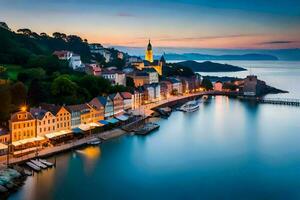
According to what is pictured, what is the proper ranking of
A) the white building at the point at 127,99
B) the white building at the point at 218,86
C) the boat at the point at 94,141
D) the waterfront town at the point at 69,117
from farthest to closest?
the white building at the point at 218,86, the white building at the point at 127,99, the boat at the point at 94,141, the waterfront town at the point at 69,117

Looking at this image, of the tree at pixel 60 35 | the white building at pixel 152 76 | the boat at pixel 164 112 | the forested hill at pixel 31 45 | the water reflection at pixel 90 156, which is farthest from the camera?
the tree at pixel 60 35

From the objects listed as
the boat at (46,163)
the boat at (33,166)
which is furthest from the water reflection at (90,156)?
the boat at (33,166)

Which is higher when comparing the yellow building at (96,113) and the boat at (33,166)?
the yellow building at (96,113)

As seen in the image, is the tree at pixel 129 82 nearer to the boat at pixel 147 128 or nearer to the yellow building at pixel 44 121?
the boat at pixel 147 128

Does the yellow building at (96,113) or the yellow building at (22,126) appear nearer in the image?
the yellow building at (22,126)

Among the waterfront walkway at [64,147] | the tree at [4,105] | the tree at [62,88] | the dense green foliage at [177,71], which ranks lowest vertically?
the waterfront walkway at [64,147]

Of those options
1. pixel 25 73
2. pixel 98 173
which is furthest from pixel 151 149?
pixel 25 73

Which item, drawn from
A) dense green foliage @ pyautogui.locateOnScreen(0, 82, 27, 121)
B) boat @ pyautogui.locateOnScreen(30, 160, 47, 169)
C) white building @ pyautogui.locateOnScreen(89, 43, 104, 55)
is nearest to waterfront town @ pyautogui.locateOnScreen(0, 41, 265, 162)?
dense green foliage @ pyautogui.locateOnScreen(0, 82, 27, 121)
